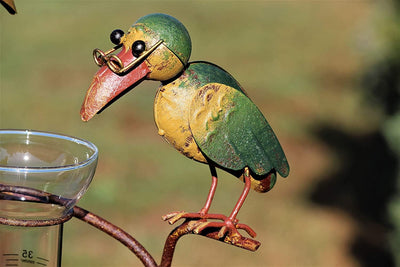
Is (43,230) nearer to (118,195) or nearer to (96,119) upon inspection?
(118,195)

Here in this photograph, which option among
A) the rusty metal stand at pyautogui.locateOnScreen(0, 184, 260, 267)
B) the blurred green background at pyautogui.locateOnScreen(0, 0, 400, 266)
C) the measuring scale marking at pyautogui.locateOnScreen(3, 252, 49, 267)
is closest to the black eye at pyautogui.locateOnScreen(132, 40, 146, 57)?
the rusty metal stand at pyautogui.locateOnScreen(0, 184, 260, 267)

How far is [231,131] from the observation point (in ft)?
4.07

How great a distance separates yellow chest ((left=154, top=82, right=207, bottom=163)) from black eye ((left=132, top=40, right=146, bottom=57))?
0.11m

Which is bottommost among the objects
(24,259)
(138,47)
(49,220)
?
(24,259)

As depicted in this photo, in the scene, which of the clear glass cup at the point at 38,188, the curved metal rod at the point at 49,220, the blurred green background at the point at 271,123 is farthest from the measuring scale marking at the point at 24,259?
the blurred green background at the point at 271,123

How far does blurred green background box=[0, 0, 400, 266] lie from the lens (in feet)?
12.9

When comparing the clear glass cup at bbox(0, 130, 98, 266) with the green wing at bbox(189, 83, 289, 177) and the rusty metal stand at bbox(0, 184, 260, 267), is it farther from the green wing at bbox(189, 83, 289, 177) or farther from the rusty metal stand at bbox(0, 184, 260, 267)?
the green wing at bbox(189, 83, 289, 177)

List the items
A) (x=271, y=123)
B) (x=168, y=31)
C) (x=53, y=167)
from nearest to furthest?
1. (x=53, y=167)
2. (x=168, y=31)
3. (x=271, y=123)

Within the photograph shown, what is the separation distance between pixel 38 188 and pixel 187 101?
34 cm

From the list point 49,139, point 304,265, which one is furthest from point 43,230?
point 304,265

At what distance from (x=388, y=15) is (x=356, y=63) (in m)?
3.25

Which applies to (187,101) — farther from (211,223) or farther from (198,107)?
(211,223)

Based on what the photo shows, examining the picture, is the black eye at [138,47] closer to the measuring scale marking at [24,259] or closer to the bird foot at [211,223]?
the bird foot at [211,223]

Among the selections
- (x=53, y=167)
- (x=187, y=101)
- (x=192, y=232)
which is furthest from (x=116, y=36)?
(x=192, y=232)
